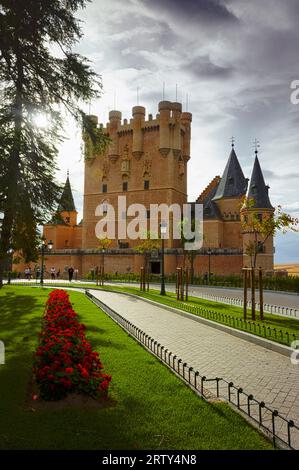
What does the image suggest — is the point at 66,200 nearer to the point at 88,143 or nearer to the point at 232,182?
the point at 88,143

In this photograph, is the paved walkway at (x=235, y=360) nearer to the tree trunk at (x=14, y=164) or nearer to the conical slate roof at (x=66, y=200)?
the conical slate roof at (x=66, y=200)

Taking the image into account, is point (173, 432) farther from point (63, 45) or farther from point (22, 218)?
point (63, 45)

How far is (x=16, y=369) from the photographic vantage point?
7035mm

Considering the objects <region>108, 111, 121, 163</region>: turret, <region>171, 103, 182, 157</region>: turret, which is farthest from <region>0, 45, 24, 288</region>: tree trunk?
<region>108, 111, 121, 163</region>: turret

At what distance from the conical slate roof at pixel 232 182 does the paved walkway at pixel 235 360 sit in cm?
3609

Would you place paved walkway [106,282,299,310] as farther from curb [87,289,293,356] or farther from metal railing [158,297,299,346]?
curb [87,289,293,356]

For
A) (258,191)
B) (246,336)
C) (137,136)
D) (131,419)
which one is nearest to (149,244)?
(258,191)

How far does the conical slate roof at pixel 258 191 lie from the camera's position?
39.8 meters

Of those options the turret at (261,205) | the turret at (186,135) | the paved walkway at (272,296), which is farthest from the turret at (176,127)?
the paved walkway at (272,296)

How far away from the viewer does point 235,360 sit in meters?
8.74

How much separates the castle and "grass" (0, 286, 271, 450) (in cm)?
3838

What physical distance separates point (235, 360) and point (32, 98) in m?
11.2
